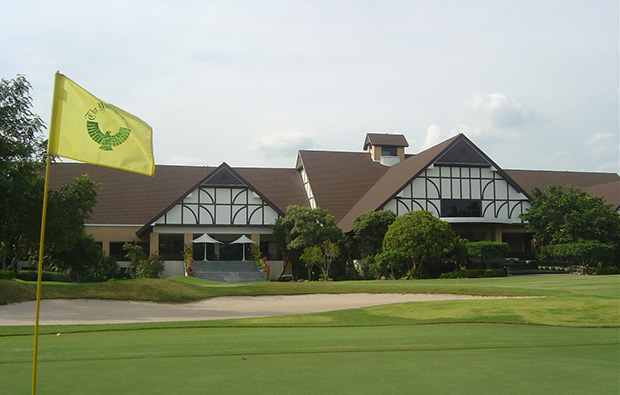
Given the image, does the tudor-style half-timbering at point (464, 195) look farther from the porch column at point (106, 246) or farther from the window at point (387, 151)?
the porch column at point (106, 246)

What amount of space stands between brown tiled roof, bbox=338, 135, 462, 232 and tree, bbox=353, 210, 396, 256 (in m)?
1.54

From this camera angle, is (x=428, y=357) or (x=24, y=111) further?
(x=24, y=111)

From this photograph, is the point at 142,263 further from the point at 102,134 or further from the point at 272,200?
the point at 102,134

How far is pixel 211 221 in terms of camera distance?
126ft

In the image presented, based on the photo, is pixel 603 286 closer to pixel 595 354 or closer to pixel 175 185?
pixel 595 354

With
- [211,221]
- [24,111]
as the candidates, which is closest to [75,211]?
[24,111]

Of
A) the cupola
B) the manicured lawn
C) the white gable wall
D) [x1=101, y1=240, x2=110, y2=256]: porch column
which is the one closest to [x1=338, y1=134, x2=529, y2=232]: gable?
the white gable wall

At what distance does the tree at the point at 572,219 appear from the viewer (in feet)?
114

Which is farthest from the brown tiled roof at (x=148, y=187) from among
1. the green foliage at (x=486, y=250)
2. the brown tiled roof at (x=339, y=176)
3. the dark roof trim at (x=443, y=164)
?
the green foliage at (x=486, y=250)

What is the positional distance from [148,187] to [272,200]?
370 inches

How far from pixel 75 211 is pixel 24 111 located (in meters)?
4.64

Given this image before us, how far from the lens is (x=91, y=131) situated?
8023 mm

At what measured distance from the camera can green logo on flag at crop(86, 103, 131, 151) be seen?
802 centimetres

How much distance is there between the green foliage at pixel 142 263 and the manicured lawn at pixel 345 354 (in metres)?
21.9
